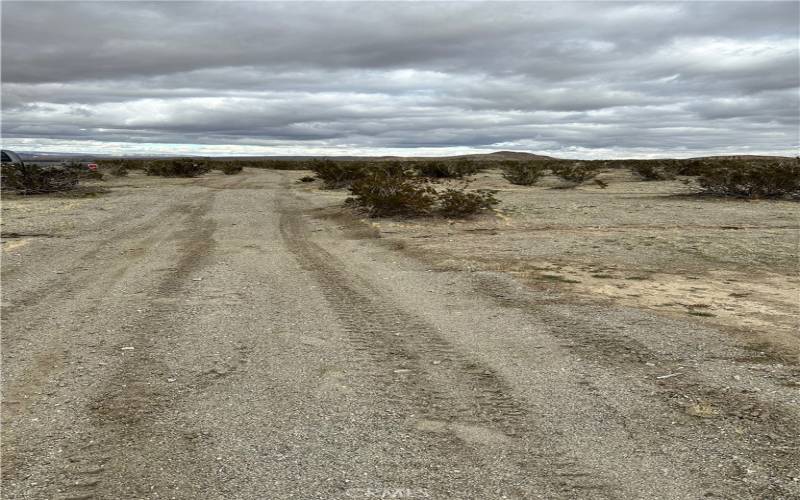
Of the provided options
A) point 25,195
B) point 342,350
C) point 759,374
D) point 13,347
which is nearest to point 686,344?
point 759,374

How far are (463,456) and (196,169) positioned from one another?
126 ft

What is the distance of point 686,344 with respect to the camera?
5.61 m

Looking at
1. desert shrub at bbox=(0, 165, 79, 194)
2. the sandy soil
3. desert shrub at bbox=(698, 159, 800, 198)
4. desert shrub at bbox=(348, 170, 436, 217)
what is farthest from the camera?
desert shrub at bbox=(0, 165, 79, 194)

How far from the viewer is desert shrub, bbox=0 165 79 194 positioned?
23.2 m

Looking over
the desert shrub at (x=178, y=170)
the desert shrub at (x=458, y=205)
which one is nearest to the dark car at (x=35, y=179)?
the desert shrub at (x=178, y=170)

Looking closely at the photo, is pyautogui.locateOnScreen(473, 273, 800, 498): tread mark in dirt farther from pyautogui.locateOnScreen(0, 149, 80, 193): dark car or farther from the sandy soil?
pyautogui.locateOnScreen(0, 149, 80, 193): dark car

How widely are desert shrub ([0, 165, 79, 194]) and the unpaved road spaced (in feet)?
56.9

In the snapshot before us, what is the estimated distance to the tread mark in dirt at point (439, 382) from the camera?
3420 millimetres

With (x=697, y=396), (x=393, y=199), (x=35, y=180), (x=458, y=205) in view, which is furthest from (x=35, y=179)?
(x=697, y=396)

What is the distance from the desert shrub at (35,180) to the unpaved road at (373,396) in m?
17.3

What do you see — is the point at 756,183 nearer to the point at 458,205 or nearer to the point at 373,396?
the point at 458,205

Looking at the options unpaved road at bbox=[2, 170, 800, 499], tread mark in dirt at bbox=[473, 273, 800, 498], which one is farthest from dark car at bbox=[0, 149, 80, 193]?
tread mark in dirt at bbox=[473, 273, 800, 498]

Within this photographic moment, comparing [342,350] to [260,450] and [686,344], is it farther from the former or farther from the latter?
[686,344]

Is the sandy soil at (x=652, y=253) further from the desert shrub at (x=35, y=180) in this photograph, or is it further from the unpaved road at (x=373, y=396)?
the desert shrub at (x=35, y=180)
